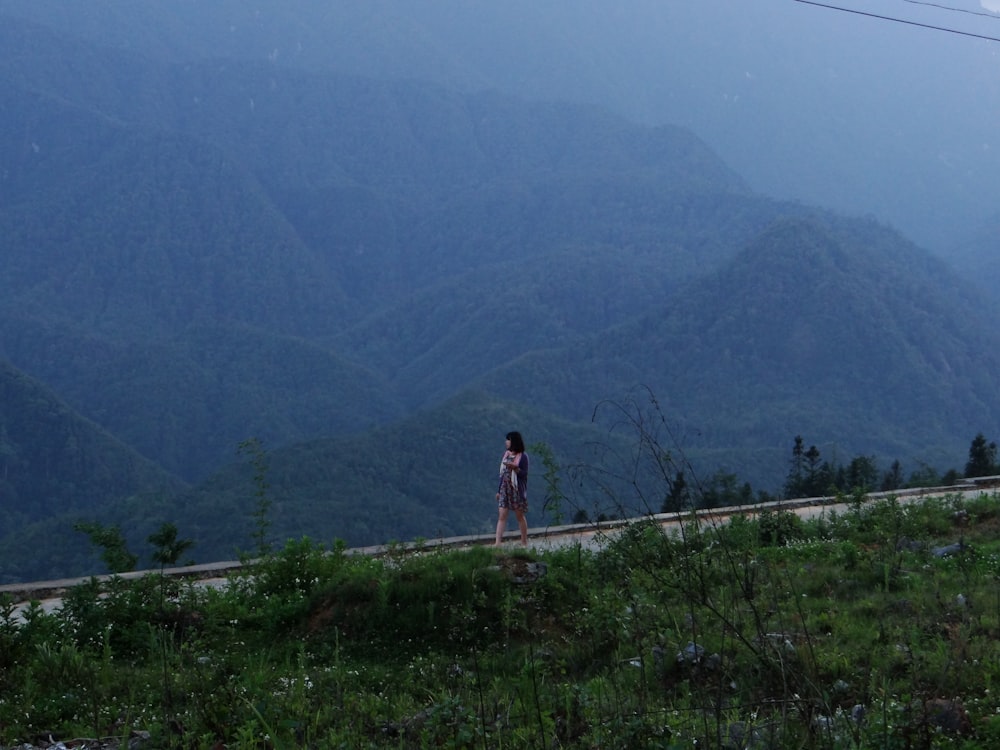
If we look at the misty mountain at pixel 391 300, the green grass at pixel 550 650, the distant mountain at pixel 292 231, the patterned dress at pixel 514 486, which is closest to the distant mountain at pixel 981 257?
the misty mountain at pixel 391 300

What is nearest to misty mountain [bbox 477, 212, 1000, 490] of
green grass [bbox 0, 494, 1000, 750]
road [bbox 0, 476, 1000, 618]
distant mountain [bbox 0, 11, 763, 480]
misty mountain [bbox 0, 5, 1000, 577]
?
misty mountain [bbox 0, 5, 1000, 577]

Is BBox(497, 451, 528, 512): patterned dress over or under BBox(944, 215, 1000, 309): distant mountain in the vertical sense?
under

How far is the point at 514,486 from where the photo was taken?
37.6ft

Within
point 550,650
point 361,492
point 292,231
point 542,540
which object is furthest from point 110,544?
point 292,231

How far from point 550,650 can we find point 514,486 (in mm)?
4439

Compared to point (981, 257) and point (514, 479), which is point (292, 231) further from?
point (514, 479)

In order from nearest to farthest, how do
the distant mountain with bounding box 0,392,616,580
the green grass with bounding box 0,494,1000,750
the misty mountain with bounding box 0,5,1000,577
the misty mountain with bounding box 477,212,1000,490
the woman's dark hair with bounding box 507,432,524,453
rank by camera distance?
the green grass with bounding box 0,494,1000,750 < the woman's dark hair with bounding box 507,432,524,453 < the distant mountain with bounding box 0,392,616,580 < the misty mountain with bounding box 0,5,1000,577 < the misty mountain with bounding box 477,212,1000,490

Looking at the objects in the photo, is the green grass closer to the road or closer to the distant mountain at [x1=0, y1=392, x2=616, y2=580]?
the road

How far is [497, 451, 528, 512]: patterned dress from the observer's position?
1144 cm

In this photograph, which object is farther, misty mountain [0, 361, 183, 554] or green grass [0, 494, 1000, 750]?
misty mountain [0, 361, 183, 554]

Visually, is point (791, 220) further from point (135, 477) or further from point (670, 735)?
point (670, 735)

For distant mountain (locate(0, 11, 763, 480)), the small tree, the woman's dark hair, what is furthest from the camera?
distant mountain (locate(0, 11, 763, 480))

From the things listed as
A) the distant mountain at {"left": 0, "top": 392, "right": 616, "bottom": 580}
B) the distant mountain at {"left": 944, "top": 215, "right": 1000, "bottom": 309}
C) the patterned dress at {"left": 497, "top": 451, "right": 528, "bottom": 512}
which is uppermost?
the distant mountain at {"left": 944, "top": 215, "right": 1000, "bottom": 309}

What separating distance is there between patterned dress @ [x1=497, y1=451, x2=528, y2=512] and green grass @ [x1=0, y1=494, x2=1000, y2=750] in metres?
1.69
